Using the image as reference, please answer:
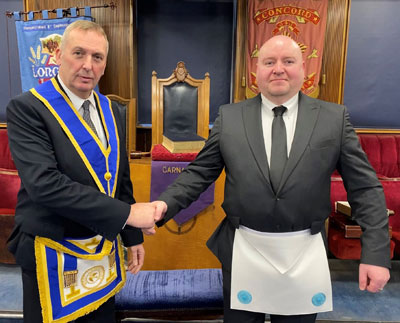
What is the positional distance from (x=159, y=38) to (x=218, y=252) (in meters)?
3.27

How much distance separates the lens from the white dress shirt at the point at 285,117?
1.31 meters

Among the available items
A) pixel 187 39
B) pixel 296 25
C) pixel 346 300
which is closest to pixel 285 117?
pixel 346 300

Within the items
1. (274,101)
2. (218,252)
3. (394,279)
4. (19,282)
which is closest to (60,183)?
(218,252)

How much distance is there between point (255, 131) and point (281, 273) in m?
0.52

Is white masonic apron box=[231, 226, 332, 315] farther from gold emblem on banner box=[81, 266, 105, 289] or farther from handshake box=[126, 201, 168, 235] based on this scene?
gold emblem on banner box=[81, 266, 105, 289]

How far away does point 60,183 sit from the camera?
117cm

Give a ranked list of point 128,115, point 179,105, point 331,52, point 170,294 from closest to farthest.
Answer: point 170,294 < point 179,105 < point 128,115 < point 331,52

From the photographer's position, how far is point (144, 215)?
1.34 metres

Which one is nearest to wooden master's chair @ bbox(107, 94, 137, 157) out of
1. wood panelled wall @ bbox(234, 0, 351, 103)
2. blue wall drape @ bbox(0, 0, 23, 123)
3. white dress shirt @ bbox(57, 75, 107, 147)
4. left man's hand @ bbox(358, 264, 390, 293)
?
wood panelled wall @ bbox(234, 0, 351, 103)

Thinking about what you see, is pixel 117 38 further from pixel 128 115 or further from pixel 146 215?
pixel 146 215

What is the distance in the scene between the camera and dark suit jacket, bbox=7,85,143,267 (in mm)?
1169

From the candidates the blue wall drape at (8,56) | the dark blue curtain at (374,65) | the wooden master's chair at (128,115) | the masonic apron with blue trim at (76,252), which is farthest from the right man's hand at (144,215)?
the blue wall drape at (8,56)

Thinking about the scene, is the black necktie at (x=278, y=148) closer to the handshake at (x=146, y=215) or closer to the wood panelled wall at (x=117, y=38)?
the handshake at (x=146, y=215)

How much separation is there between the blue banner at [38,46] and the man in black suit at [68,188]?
2.75 metres
